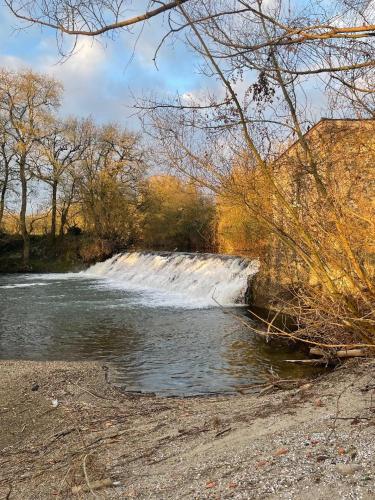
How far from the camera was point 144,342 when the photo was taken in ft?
33.7

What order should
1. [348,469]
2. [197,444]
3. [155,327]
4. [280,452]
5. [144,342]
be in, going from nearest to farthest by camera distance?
[348,469], [280,452], [197,444], [144,342], [155,327]

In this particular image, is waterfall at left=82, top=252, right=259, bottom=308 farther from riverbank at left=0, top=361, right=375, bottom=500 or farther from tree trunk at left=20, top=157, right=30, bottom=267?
riverbank at left=0, top=361, right=375, bottom=500

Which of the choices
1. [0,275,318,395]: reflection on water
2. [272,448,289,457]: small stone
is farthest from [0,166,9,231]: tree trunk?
[272,448,289,457]: small stone

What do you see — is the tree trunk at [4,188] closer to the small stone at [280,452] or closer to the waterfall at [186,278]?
the waterfall at [186,278]

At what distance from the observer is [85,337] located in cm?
1088

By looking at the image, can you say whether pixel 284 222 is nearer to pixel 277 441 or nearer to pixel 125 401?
pixel 277 441

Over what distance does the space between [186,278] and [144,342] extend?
8324 mm

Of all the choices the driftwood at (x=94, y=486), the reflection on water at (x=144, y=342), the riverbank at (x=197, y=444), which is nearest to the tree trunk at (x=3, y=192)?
the reflection on water at (x=144, y=342)

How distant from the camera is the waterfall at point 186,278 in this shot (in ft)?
52.2

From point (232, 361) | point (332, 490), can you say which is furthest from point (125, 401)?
point (332, 490)

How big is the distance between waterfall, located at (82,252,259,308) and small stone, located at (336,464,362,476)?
9975 millimetres

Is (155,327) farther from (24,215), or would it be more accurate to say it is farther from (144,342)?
(24,215)

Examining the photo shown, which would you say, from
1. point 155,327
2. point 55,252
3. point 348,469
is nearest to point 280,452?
point 348,469

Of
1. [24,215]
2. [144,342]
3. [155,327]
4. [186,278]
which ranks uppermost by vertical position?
[24,215]
